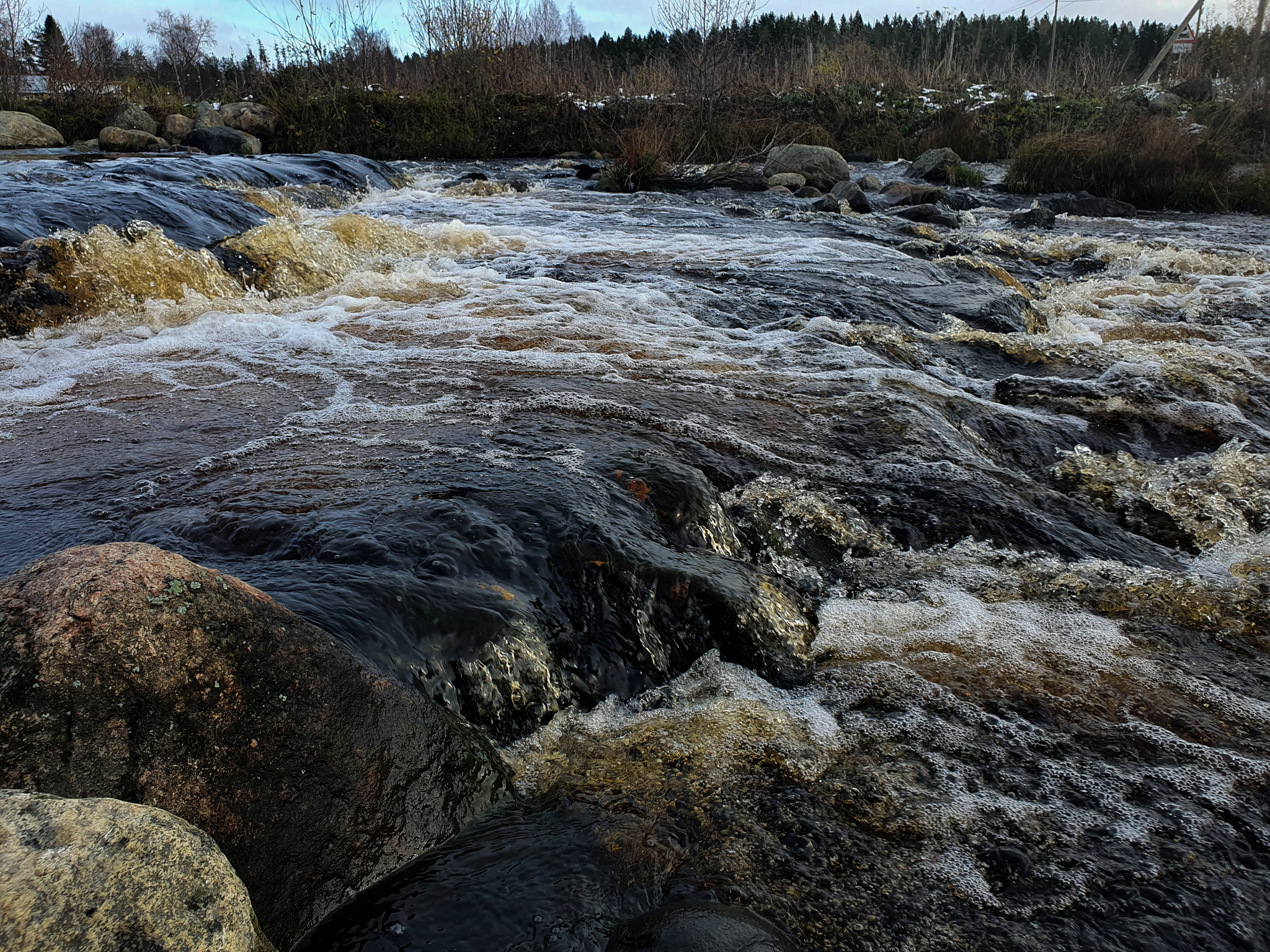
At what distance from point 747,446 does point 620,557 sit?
45.4 inches

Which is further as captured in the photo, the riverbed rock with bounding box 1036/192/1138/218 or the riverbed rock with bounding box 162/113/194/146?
the riverbed rock with bounding box 162/113/194/146

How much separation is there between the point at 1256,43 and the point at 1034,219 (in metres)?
9.81

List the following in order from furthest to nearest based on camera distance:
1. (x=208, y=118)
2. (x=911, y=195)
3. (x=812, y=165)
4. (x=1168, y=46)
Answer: (x=1168, y=46) → (x=208, y=118) → (x=812, y=165) → (x=911, y=195)

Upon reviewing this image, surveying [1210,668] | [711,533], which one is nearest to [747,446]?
[711,533]

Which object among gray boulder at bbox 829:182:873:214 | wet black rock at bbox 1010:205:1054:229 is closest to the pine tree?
gray boulder at bbox 829:182:873:214

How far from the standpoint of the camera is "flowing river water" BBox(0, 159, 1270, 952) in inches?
57.9

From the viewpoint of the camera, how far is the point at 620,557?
2207 millimetres

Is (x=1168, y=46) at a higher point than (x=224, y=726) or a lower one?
higher

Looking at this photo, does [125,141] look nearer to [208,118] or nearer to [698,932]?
[208,118]

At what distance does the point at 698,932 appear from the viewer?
1273 millimetres

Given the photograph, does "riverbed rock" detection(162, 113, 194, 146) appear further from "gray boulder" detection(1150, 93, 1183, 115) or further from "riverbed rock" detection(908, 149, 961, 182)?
"gray boulder" detection(1150, 93, 1183, 115)

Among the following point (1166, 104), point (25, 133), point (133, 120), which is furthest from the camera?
point (1166, 104)

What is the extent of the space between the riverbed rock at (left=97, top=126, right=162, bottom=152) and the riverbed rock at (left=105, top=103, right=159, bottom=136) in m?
0.69

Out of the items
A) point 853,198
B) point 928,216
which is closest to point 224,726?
point 928,216
